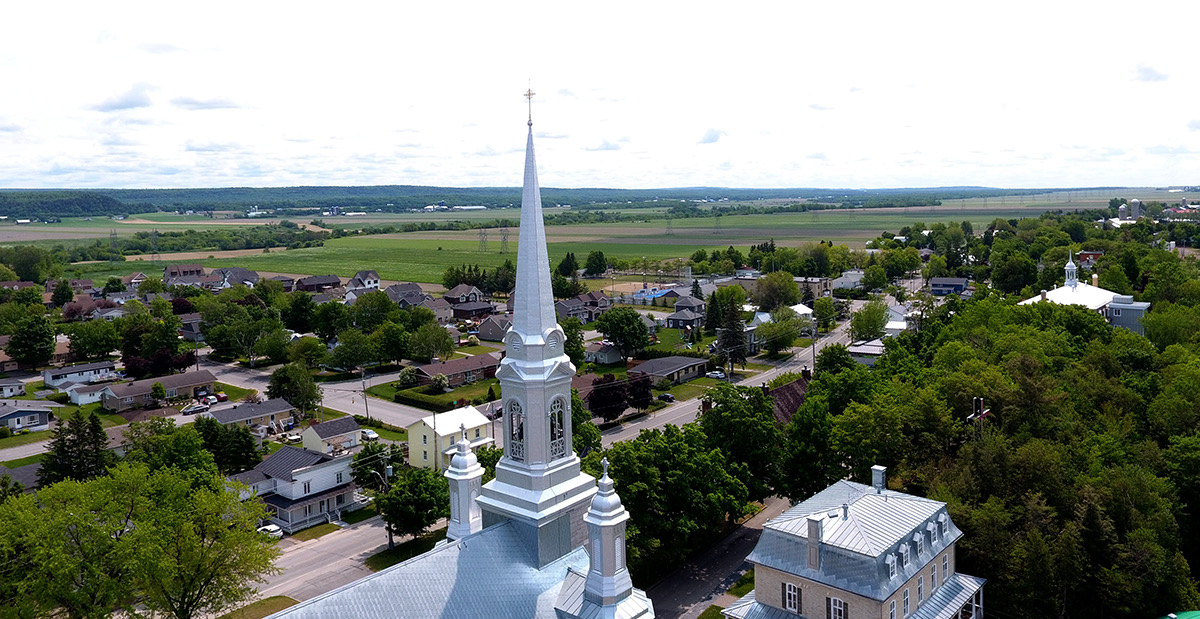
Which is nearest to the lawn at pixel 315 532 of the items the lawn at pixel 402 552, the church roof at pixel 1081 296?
the lawn at pixel 402 552

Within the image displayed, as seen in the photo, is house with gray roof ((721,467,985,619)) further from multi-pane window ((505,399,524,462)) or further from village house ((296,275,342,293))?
village house ((296,275,342,293))

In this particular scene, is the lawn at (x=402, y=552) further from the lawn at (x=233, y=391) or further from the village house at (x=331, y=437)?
the lawn at (x=233, y=391)

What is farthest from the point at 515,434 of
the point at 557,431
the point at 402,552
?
the point at 402,552

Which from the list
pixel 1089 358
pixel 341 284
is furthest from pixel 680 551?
pixel 341 284

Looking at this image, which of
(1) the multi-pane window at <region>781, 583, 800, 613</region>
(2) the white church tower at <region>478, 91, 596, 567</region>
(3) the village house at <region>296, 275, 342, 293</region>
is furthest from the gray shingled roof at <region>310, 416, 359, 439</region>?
(3) the village house at <region>296, 275, 342, 293</region>

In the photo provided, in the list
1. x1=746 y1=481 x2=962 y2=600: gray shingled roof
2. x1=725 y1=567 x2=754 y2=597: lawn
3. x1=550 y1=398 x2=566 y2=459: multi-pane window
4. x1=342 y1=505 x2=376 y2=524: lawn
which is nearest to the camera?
x1=550 y1=398 x2=566 y2=459: multi-pane window
